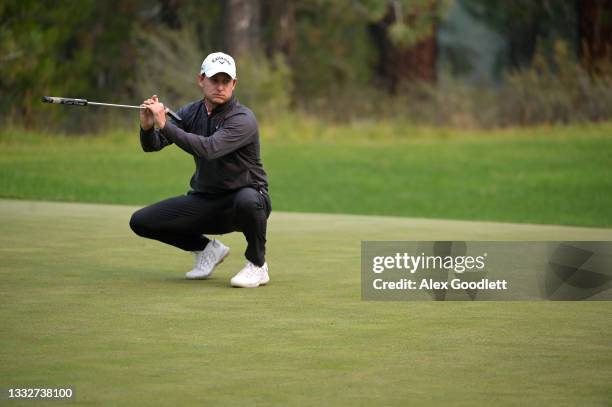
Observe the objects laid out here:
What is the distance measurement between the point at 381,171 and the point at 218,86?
41.3 ft

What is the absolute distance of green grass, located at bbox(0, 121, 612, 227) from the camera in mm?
18688

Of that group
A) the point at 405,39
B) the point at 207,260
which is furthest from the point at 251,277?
the point at 405,39

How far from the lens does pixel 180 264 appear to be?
34.8ft

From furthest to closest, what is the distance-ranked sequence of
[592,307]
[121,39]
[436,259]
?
[121,39] < [436,259] < [592,307]

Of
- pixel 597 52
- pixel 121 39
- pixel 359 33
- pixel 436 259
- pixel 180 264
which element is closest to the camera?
pixel 436 259

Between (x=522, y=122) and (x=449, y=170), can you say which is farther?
(x=522, y=122)

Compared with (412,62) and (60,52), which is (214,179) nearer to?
(412,62)

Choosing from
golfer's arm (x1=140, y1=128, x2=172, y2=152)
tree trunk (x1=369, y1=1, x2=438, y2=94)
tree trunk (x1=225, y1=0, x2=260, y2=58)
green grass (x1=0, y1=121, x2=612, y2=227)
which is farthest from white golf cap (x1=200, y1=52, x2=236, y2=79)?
tree trunk (x1=369, y1=1, x2=438, y2=94)

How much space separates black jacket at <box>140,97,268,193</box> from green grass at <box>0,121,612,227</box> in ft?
27.2

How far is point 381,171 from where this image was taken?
71.5 feet

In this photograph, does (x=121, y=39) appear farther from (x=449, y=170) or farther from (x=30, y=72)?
(x=449, y=170)

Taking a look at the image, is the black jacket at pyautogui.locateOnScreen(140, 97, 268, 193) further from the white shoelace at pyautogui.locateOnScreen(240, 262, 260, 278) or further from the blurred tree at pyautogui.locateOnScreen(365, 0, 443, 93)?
the blurred tree at pyautogui.locateOnScreen(365, 0, 443, 93)

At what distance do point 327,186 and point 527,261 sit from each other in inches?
393

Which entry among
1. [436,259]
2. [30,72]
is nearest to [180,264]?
[436,259]
